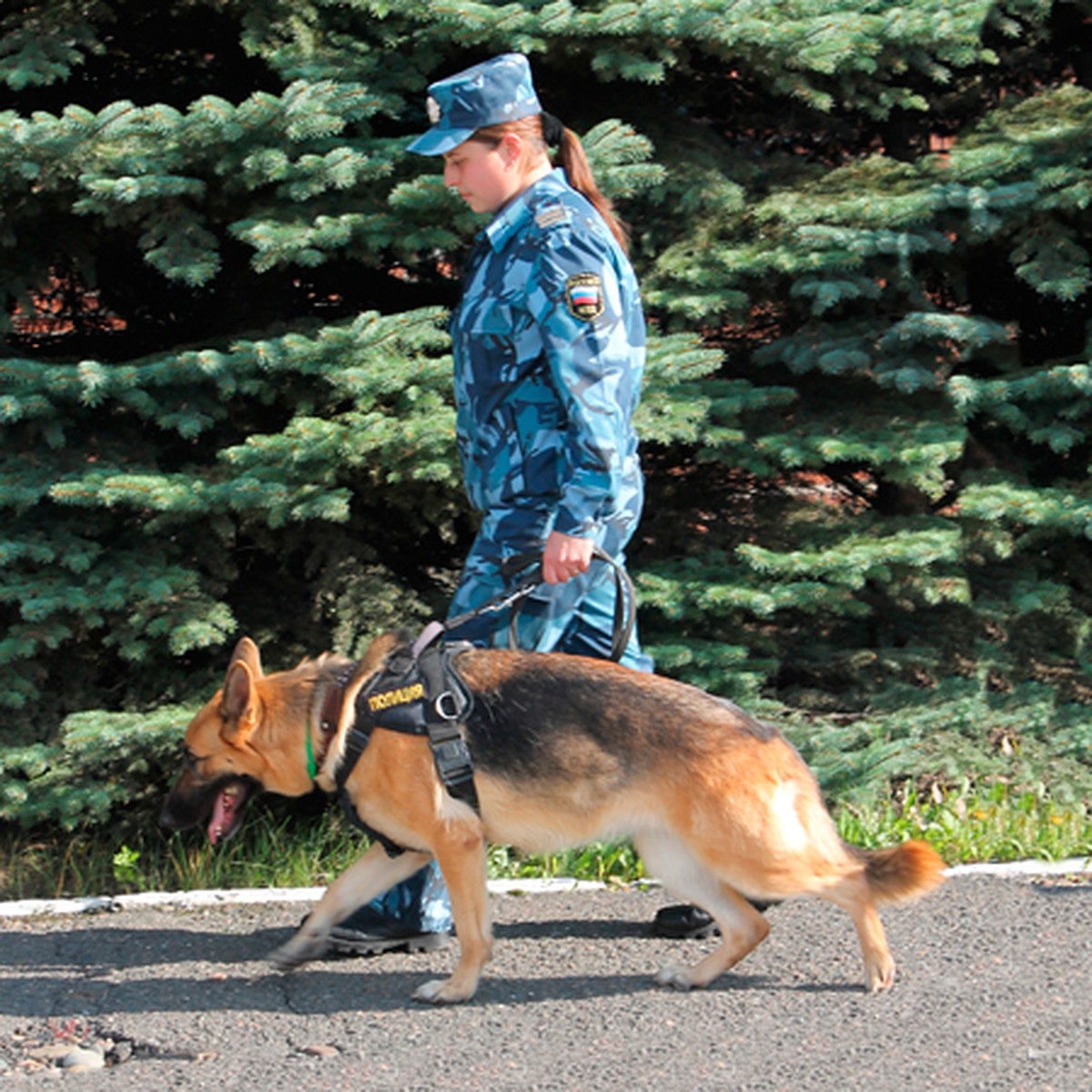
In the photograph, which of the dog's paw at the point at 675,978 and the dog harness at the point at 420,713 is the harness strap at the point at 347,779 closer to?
the dog harness at the point at 420,713

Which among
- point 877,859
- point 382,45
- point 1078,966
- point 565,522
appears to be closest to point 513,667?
point 565,522

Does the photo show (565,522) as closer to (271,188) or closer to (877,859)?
(877,859)

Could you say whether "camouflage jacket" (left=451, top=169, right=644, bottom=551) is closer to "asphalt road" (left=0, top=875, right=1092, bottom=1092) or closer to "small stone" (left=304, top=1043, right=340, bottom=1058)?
"asphalt road" (left=0, top=875, right=1092, bottom=1092)

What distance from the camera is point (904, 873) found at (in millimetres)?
3842

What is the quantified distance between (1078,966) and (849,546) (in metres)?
2.00

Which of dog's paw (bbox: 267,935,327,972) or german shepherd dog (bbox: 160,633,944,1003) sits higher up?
german shepherd dog (bbox: 160,633,944,1003)

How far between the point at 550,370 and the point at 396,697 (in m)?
1.02

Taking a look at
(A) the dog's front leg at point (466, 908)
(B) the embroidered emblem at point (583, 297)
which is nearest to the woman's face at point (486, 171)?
(B) the embroidered emblem at point (583, 297)

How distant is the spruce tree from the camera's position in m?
5.27

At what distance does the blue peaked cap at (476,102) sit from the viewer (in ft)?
13.0

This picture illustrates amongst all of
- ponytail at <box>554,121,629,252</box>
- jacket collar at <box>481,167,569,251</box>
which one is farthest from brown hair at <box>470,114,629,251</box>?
jacket collar at <box>481,167,569,251</box>

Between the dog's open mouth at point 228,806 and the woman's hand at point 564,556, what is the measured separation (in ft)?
3.77

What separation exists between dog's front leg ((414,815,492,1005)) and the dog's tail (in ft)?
3.49

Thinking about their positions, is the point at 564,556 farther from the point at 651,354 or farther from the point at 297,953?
the point at 651,354
